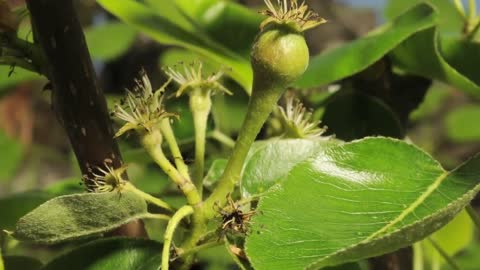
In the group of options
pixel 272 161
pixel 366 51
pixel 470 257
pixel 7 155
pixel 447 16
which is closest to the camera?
pixel 272 161

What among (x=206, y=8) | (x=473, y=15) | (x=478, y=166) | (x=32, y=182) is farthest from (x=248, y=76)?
(x=32, y=182)

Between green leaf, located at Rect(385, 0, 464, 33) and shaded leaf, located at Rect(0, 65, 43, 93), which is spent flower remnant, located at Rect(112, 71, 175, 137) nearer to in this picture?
shaded leaf, located at Rect(0, 65, 43, 93)

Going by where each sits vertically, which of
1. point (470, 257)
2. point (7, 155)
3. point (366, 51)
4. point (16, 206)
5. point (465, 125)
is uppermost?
point (366, 51)

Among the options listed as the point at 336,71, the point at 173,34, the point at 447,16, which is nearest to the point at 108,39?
the point at 447,16

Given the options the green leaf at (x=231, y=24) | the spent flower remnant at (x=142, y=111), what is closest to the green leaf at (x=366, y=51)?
the green leaf at (x=231, y=24)

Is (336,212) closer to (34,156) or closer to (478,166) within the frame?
(478,166)

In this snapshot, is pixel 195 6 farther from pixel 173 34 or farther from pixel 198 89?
pixel 198 89

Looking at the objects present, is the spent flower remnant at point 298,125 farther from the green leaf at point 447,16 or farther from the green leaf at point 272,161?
the green leaf at point 447,16
